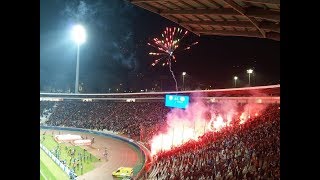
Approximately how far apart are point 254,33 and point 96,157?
463 inches

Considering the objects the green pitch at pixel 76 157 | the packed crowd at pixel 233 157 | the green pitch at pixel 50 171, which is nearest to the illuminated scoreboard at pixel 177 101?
the green pitch at pixel 76 157

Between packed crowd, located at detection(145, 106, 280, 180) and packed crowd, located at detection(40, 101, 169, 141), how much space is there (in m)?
8.75

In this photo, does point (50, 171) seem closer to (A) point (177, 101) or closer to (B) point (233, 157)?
(B) point (233, 157)

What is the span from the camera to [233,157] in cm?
951

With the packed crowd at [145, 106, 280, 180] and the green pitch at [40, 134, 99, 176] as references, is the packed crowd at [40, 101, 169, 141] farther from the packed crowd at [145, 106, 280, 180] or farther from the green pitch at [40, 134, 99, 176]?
the packed crowd at [145, 106, 280, 180]

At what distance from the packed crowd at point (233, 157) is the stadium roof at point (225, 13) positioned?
314cm

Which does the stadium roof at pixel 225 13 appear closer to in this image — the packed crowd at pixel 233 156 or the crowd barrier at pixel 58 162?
the packed crowd at pixel 233 156

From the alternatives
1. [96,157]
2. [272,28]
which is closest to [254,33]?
[272,28]

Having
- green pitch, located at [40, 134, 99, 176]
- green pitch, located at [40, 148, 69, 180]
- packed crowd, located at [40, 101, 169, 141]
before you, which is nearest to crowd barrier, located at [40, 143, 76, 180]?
green pitch, located at [40, 148, 69, 180]

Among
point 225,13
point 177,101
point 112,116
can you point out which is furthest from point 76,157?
point 225,13

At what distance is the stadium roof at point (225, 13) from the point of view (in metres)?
6.30

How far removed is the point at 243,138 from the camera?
10523 millimetres

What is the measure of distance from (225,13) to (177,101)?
565 inches
